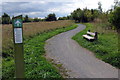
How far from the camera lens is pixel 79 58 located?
7.23m

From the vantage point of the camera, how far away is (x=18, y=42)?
339cm

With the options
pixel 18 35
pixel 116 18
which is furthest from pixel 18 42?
pixel 116 18

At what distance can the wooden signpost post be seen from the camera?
3.33 meters

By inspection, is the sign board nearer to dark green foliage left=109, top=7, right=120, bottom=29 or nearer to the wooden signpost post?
the wooden signpost post

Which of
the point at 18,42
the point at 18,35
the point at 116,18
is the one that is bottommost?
the point at 18,42

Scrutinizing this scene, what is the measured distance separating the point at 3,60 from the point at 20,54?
4054 mm

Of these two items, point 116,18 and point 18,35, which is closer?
point 18,35

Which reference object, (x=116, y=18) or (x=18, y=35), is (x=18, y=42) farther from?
(x=116, y=18)

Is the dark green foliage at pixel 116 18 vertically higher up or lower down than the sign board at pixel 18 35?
higher up

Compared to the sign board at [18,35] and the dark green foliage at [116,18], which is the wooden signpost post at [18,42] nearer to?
the sign board at [18,35]

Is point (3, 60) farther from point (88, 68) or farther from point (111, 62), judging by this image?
point (111, 62)

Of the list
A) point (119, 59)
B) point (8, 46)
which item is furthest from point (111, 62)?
point (8, 46)

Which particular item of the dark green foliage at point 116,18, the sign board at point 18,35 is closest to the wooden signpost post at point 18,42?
the sign board at point 18,35

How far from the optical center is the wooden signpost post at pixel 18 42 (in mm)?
3328
